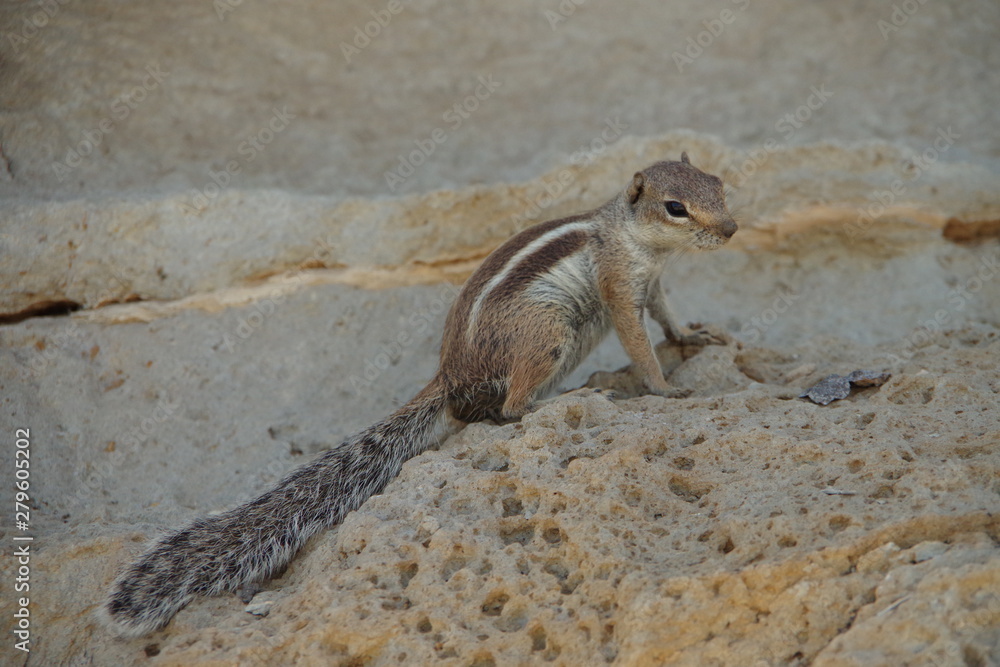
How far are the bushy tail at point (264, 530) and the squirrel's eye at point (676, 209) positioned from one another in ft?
5.36

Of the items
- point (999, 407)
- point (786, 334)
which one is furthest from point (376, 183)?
point (999, 407)

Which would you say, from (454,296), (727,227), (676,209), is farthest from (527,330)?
(454,296)

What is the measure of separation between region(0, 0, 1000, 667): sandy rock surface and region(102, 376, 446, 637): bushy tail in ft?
0.31

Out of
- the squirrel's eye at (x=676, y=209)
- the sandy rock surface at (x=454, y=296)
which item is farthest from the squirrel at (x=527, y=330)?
the sandy rock surface at (x=454, y=296)

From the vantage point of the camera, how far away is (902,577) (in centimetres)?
253

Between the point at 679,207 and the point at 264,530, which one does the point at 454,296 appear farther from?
the point at 264,530

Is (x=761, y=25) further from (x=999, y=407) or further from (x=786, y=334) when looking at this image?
(x=999, y=407)

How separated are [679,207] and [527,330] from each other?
104 cm

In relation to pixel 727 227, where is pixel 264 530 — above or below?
below

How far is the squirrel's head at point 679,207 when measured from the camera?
14.3ft

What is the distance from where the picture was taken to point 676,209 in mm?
4418

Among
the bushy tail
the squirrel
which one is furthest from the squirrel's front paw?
the bushy tail

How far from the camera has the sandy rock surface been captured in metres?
2.82

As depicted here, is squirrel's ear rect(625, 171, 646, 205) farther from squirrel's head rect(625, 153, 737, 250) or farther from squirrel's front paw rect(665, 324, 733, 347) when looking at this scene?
squirrel's front paw rect(665, 324, 733, 347)
